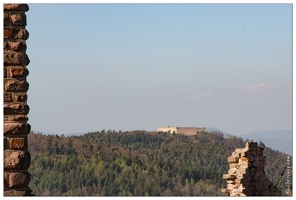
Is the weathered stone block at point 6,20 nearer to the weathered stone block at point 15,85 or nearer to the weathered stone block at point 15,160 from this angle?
the weathered stone block at point 15,85

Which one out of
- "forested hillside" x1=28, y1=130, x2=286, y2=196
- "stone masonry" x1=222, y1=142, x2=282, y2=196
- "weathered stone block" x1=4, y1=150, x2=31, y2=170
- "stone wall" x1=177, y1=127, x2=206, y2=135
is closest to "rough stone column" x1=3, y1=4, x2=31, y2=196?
"weathered stone block" x1=4, y1=150, x2=31, y2=170

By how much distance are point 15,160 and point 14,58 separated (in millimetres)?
899

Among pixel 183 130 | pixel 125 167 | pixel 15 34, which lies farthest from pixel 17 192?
pixel 183 130

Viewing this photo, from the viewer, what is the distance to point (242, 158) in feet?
43.1

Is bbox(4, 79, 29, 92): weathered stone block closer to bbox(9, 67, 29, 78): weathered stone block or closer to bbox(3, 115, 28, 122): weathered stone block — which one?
bbox(9, 67, 29, 78): weathered stone block

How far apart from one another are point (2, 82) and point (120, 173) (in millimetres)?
83236

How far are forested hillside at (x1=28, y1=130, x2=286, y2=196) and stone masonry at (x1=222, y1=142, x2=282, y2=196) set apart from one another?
209ft

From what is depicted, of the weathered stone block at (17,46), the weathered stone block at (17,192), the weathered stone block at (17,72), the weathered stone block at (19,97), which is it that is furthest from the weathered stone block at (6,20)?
the weathered stone block at (17,192)

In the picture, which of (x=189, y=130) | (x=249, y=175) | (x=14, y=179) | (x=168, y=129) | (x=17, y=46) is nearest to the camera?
(x=14, y=179)

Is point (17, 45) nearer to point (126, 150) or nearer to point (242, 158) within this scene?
point (242, 158)

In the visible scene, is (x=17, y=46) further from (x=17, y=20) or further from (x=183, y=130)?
(x=183, y=130)

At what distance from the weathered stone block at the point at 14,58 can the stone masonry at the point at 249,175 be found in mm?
7188

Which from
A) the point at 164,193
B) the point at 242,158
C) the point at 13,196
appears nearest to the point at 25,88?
the point at 13,196

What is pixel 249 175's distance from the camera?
515 inches
